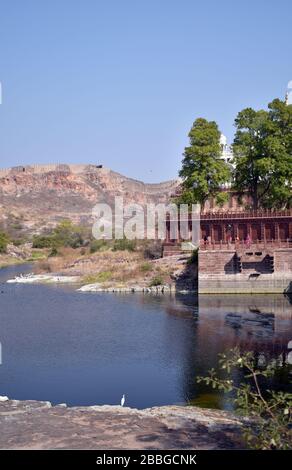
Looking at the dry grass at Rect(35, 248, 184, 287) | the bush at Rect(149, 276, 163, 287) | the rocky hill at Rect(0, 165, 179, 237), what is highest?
the rocky hill at Rect(0, 165, 179, 237)

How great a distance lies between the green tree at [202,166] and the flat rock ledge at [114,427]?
3667cm

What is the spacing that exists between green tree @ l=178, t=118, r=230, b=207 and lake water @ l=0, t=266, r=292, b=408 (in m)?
10.7

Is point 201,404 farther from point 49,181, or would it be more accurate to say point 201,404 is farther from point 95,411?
point 49,181

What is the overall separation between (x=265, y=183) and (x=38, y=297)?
75.4 feet

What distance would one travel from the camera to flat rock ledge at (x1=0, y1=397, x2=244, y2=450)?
18172 millimetres

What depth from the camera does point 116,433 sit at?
19.1 m

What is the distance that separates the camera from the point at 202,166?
58.6 metres

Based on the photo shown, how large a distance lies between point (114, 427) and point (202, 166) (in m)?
41.1

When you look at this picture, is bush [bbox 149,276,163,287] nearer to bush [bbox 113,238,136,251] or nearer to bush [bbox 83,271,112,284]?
bush [bbox 83,271,112,284]

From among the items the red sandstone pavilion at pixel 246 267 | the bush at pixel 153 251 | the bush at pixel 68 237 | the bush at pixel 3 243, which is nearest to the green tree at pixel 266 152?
the red sandstone pavilion at pixel 246 267

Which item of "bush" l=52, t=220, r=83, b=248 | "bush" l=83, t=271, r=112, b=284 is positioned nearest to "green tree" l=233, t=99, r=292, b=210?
"bush" l=83, t=271, r=112, b=284

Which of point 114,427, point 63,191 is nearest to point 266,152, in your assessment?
point 114,427

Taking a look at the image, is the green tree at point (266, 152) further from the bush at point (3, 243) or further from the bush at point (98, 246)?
the bush at point (3, 243)
